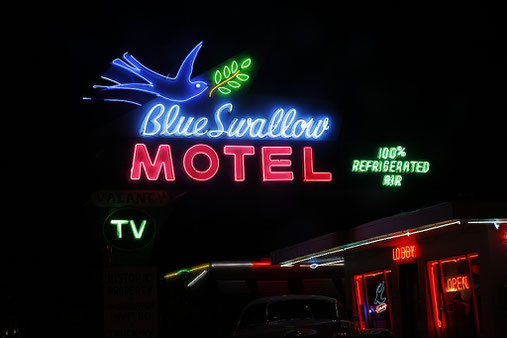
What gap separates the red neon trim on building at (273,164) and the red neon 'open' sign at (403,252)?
320 centimetres

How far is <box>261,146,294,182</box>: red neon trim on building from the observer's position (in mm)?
18453

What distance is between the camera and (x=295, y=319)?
12977 mm

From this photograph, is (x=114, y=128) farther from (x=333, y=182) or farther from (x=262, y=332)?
(x=262, y=332)

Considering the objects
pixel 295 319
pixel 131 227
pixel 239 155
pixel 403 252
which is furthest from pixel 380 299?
pixel 131 227

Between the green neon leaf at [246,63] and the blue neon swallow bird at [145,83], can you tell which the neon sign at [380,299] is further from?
the blue neon swallow bird at [145,83]

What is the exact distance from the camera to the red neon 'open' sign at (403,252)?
1675 centimetres

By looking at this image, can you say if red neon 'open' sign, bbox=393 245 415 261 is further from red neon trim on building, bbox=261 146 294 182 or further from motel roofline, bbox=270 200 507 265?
red neon trim on building, bbox=261 146 294 182

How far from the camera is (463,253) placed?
14633mm

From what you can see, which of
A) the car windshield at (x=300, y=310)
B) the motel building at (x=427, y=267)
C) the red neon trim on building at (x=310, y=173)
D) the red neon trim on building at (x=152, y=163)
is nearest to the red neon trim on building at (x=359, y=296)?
the motel building at (x=427, y=267)

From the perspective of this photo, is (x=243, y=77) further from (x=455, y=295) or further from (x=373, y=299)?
(x=455, y=295)

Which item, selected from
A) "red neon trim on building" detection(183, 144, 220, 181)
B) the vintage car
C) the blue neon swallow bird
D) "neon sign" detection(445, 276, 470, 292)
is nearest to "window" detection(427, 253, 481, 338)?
"neon sign" detection(445, 276, 470, 292)

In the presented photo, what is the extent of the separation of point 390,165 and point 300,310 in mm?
7579

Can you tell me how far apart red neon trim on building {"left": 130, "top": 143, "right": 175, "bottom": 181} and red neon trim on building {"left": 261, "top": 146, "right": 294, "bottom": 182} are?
2.37 m

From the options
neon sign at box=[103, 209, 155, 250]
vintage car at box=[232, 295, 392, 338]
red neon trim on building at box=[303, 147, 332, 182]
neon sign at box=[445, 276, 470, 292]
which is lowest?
vintage car at box=[232, 295, 392, 338]
